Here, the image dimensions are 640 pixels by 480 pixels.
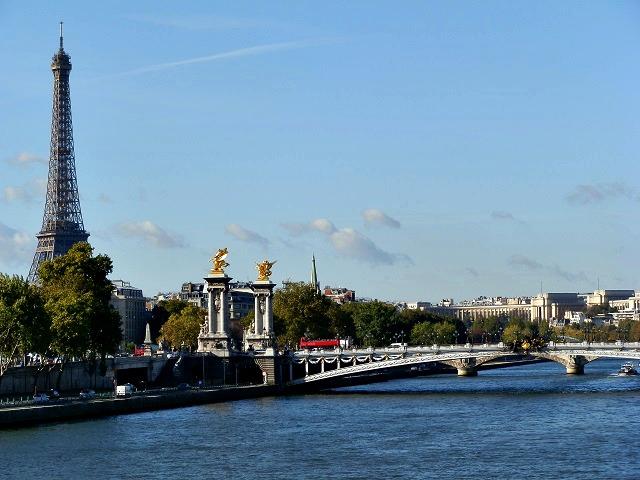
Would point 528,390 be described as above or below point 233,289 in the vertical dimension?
below

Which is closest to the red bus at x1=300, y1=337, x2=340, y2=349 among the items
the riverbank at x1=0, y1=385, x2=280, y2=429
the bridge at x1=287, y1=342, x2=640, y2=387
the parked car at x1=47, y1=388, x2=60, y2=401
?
the bridge at x1=287, y1=342, x2=640, y2=387

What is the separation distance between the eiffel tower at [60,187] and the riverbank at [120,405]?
210ft

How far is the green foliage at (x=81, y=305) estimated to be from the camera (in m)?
74.4

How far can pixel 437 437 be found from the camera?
57938mm

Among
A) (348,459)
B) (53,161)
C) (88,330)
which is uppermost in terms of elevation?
(53,161)

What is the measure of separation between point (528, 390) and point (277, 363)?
1460 centimetres

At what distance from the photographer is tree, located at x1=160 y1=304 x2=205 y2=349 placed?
118 meters

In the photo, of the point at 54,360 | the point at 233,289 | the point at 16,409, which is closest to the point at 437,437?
the point at 16,409

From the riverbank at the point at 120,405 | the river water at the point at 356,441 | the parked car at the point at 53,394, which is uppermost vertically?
the parked car at the point at 53,394

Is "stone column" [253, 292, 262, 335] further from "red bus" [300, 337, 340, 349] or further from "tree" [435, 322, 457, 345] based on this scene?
"tree" [435, 322, 457, 345]

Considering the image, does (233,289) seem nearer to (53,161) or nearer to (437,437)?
(53,161)

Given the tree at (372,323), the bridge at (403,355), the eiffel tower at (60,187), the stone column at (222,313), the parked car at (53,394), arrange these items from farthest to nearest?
1. the eiffel tower at (60,187)
2. the tree at (372,323)
3. the stone column at (222,313)
4. the bridge at (403,355)
5. the parked car at (53,394)

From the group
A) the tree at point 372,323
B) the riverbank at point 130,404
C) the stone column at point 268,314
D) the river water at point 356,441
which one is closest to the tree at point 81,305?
the riverbank at point 130,404

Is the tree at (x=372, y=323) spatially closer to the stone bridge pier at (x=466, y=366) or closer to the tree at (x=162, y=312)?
the tree at (x=162, y=312)
